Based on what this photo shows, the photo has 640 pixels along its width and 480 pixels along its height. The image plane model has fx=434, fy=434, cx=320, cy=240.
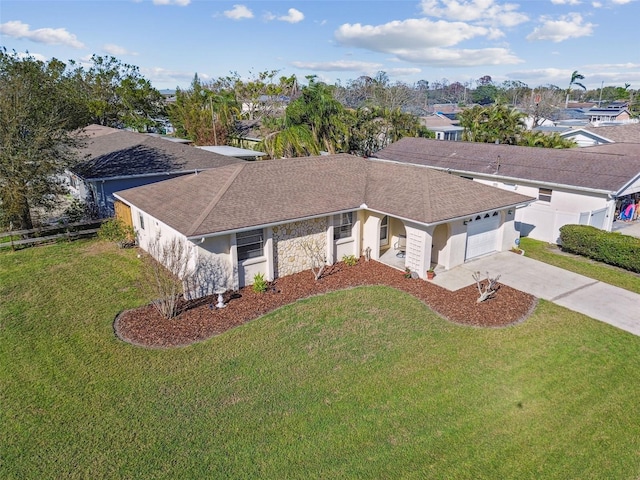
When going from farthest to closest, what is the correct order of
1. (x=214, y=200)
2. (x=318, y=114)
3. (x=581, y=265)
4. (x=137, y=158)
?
(x=318, y=114)
(x=137, y=158)
(x=581, y=265)
(x=214, y=200)

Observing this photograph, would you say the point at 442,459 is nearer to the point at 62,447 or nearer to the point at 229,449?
the point at 229,449

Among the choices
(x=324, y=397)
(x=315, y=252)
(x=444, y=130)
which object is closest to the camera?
(x=324, y=397)

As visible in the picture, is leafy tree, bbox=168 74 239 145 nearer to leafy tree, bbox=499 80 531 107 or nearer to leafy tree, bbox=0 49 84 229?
leafy tree, bbox=0 49 84 229

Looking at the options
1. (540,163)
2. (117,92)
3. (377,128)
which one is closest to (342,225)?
(540,163)

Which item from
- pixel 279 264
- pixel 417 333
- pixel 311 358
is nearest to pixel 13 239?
pixel 279 264

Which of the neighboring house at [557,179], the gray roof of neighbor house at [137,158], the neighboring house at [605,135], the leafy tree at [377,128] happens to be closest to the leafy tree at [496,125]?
the leafy tree at [377,128]

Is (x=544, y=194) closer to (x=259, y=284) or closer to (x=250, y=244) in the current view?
(x=250, y=244)
